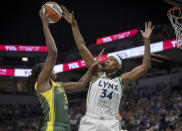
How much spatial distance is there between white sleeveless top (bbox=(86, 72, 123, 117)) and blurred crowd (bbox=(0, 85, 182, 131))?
203 inches

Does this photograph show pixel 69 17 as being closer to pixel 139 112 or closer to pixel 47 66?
pixel 47 66

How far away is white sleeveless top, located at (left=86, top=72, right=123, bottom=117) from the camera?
316 cm

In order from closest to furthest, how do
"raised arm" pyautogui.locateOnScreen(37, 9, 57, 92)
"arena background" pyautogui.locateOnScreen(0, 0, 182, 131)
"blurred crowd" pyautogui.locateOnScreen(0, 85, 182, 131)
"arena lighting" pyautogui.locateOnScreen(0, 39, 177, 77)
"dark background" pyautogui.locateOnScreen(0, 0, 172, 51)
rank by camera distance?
"raised arm" pyautogui.locateOnScreen(37, 9, 57, 92), "blurred crowd" pyautogui.locateOnScreen(0, 85, 182, 131), "arena background" pyautogui.locateOnScreen(0, 0, 182, 131), "arena lighting" pyautogui.locateOnScreen(0, 39, 177, 77), "dark background" pyautogui.locateOnScreen(0, 0, 172, 51)

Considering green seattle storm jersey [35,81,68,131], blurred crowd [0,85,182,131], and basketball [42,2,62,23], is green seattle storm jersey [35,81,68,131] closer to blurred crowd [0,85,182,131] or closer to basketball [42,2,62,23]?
basketball [42,2,62,23]

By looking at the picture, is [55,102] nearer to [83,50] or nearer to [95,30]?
[83,50]

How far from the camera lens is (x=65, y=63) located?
19375mm

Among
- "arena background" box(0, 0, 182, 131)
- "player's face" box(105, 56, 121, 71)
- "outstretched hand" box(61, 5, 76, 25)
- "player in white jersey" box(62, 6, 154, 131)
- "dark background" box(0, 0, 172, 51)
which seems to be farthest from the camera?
"dark background" box(0, 0, 172, 51)

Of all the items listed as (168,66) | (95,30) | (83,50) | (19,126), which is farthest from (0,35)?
(83,50)

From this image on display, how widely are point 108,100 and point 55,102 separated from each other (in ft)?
2.12

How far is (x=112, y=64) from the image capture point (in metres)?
3.43


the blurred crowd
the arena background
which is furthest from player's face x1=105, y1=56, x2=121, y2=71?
the arena background

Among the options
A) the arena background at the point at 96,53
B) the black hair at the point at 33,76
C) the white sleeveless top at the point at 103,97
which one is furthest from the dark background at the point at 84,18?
the black hair at the point at 33,76

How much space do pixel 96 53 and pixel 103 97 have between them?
1560 centimetres

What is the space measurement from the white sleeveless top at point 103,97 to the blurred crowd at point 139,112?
5159 millimetres
